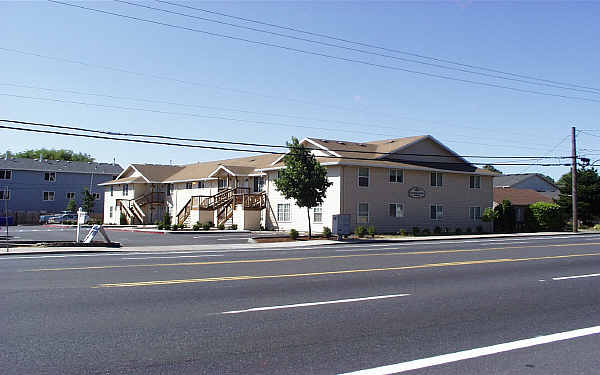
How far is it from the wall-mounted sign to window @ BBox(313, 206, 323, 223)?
7520mm

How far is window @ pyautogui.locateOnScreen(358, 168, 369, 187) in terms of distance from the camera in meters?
37.5

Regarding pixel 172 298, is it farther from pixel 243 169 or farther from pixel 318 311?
pixel 243 169

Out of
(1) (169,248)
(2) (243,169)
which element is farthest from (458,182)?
(1) (169,248)

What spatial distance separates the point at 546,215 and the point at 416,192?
13166 millimetres

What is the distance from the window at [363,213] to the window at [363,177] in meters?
1.47

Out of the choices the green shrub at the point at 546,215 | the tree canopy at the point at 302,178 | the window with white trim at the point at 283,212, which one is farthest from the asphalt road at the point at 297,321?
the green shrub at the point at 546,215

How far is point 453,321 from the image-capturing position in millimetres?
8117

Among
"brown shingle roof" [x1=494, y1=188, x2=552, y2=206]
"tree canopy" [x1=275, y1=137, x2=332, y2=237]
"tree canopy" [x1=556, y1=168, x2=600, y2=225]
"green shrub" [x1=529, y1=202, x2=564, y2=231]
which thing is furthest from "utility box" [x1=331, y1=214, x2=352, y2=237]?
"tree canopy" [x1=556, y1=168, x2=600, y2=225]

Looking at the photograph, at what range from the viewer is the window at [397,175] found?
3931cm

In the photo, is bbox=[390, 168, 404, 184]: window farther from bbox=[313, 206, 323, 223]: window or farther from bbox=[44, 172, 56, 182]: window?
bbox=[44, 172, 56, 182]: window

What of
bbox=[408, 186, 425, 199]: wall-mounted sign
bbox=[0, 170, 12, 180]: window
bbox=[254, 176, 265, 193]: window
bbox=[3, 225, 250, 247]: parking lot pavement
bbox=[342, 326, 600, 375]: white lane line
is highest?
bbox=[0, 170, 12, 180]: window

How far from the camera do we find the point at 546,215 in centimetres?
4488

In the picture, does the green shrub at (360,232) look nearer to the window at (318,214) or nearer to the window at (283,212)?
Result: the window at (318,214)

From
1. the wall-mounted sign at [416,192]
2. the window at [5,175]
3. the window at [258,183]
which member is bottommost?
the wall-mounted sign at [416,192]
